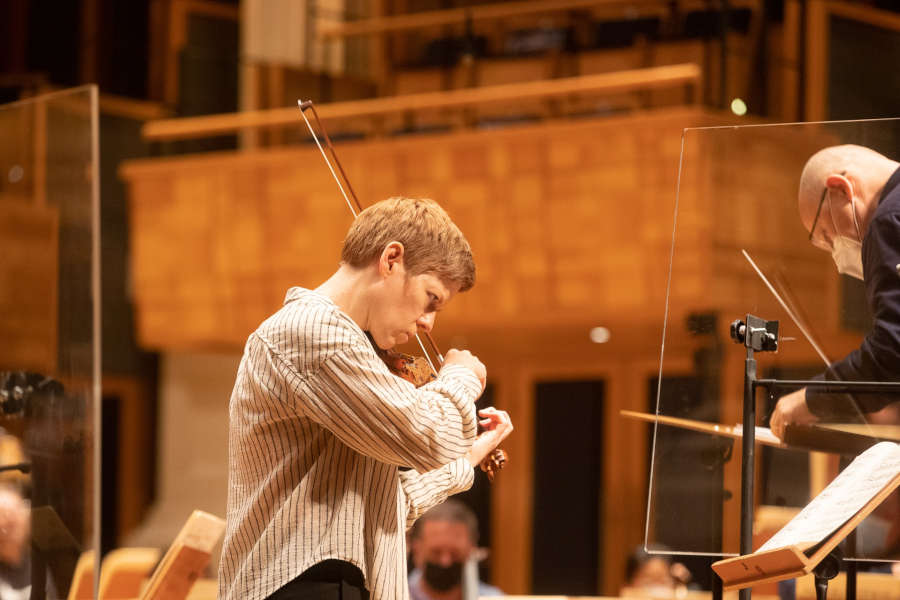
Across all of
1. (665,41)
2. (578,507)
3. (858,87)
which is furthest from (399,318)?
(578,507)

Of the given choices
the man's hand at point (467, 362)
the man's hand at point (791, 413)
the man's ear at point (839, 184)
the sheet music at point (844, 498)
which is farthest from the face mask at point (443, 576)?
the man's hand at point (467, 362)

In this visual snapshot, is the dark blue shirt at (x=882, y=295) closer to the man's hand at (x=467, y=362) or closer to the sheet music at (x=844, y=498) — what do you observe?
the sheet music at (x=844, y=498)

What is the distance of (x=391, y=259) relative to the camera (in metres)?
2.22

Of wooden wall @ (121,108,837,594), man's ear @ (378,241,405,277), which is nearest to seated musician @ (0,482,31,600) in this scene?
man's ear @ (378,241,405,277)

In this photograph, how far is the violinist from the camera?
6.93ft

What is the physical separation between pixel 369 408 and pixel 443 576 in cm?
322

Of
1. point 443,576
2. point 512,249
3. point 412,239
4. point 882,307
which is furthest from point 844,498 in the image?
point 512,249

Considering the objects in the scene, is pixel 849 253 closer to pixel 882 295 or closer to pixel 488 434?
pixel 882 295

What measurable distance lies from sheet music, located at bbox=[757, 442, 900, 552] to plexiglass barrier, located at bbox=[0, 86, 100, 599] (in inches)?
63.7

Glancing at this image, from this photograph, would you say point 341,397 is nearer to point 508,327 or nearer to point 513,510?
point 508,327

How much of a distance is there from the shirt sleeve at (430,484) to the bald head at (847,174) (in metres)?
1.04

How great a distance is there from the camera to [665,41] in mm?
8219

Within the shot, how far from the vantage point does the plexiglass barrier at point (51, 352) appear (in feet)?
10.5

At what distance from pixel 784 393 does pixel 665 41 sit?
5.58 meters
